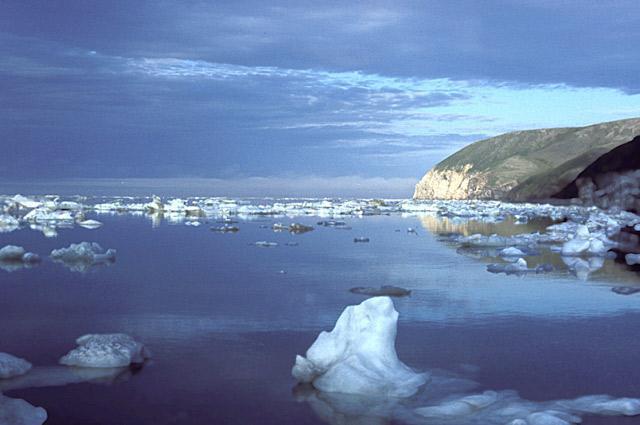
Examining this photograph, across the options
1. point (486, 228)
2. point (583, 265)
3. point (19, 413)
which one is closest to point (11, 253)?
point (19, 413)

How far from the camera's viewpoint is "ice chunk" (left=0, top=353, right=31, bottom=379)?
829 cm

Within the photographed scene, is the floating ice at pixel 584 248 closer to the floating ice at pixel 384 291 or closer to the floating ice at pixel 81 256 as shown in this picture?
the floating ice at pixel 384 291

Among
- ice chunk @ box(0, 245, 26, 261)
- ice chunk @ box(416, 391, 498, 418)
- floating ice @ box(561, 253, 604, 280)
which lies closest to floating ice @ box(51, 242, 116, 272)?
ice chunk @ box(0, 245, 26, 261)

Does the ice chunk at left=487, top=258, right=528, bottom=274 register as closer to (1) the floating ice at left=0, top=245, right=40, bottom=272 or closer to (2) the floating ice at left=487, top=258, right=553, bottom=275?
(2) the floating ice at left=487, top=258, right=553, bottom=275

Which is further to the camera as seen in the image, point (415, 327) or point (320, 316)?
point (320, 316)

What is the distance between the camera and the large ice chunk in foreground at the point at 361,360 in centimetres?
802

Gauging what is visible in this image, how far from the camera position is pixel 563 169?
375 ft

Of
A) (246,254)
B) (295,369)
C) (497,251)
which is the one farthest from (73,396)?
(497,251)

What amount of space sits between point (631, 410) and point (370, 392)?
8.56 feet

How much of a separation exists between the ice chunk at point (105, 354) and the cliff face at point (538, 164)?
10105cm

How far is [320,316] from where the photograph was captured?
12227 millimetres

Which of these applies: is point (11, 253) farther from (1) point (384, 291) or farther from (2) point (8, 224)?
(2) point (8, 224)

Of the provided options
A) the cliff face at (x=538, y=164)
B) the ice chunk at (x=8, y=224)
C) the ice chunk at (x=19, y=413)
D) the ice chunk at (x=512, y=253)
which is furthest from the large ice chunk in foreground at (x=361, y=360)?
the cliff face at (x=538, y=164)

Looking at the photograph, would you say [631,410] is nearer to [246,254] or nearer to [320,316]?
[320,316]
